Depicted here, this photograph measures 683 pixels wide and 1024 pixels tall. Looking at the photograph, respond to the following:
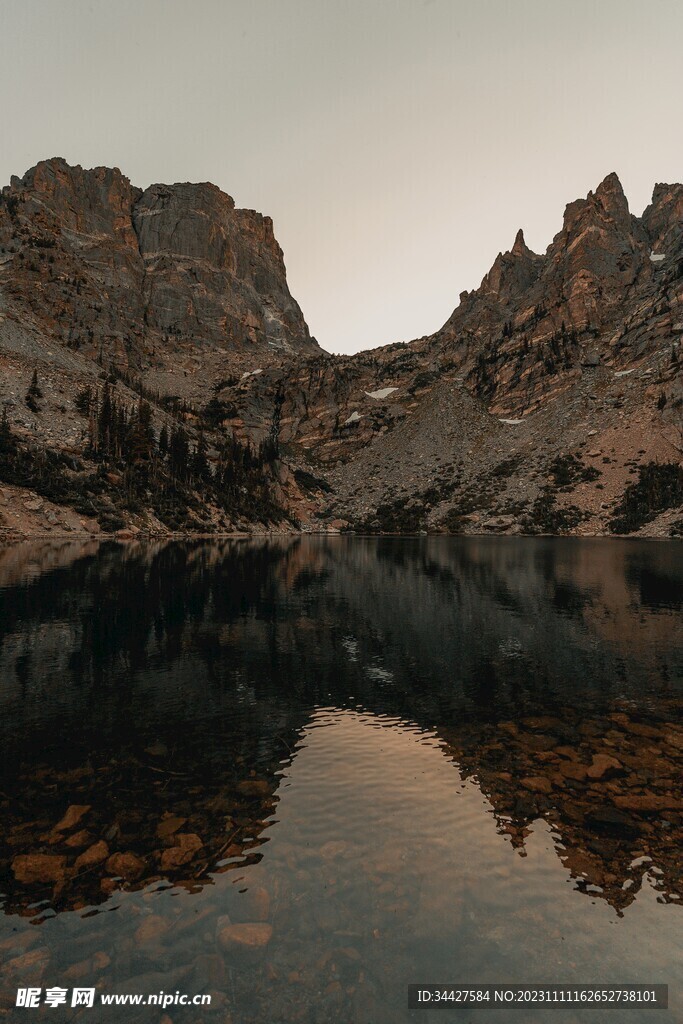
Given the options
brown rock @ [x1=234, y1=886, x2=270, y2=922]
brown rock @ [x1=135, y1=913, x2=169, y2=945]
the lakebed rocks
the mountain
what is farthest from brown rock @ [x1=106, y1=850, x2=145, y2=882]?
the mountain

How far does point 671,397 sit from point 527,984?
158 m

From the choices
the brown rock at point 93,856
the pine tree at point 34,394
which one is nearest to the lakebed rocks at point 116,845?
the brown rock at point 93,856

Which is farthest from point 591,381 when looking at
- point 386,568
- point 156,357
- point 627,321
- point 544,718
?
point 544,718

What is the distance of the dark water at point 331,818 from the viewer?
6441mm

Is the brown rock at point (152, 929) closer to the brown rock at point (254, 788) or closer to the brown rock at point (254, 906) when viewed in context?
the brown rock at point (254, 906)

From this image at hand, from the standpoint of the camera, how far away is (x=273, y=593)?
37.0m

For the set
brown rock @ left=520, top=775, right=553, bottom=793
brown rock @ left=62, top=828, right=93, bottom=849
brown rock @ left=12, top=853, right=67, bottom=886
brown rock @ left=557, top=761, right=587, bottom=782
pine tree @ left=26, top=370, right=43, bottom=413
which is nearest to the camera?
brown rock @ left=12, top=853, right=67, bottom=886

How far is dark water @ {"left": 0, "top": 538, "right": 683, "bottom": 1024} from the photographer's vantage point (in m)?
6.44

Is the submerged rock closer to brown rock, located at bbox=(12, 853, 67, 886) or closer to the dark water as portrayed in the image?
the dark water

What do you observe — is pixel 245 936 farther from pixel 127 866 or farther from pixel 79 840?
pixel 79 840

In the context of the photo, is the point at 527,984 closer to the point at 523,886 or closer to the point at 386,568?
the point at 523,886

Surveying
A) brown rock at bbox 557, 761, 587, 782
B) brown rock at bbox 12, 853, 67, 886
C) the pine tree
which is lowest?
brown rock at bbox 557, 761, 587, 782

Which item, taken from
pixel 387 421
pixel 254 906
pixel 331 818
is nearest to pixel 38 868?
pixel 254 906

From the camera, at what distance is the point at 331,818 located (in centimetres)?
988
